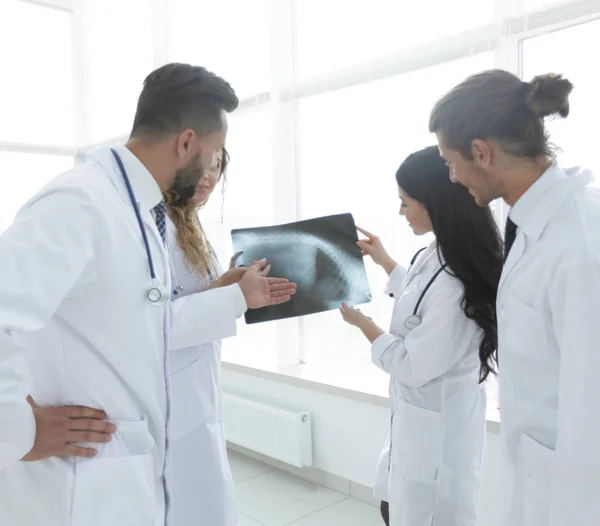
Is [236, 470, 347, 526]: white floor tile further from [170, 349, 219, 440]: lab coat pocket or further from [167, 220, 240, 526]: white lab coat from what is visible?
[170, 349, 219, 440]: lab coat pocket

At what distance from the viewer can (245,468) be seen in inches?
121

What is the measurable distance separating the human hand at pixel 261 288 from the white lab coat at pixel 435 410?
1.00ft

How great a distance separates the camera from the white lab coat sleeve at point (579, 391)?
0.89m

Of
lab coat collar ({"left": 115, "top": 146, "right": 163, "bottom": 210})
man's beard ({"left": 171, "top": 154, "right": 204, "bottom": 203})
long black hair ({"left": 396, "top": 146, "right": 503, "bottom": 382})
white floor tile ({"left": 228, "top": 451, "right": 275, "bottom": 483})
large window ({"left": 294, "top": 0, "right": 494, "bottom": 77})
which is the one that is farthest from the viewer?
white floor tile ({"left": 228, "top": 451, "right": 275, "bottom": 483})

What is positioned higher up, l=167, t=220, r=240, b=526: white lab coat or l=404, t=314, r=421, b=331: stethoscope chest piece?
l=404, t=314, r=421, b=331: stethoscope chest piece

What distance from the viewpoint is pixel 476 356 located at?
1.53m

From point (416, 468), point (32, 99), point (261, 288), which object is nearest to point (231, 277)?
point (261, 288)

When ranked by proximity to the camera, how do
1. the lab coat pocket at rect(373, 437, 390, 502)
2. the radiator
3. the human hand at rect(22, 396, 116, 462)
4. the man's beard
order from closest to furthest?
1. the human hand at rect(22, 396, 116, 462)
2. the man's beard
3. the lab coat pocket at rect(373, 437, 390, 502)
4. the radiator

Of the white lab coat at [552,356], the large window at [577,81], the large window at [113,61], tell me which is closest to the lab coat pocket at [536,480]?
the white lab coat at [552,356]

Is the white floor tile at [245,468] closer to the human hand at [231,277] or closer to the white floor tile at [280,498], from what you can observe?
the white floor tile at [280,498]

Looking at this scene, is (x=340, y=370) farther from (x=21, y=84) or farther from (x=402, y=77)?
(x=21, y=84)

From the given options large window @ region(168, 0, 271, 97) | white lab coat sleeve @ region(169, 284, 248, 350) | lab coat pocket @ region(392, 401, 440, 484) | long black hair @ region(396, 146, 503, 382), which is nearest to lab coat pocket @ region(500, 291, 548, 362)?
long black hair @ region(396, 146, 503, 382)

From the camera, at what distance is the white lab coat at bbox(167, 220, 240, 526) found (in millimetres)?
1427

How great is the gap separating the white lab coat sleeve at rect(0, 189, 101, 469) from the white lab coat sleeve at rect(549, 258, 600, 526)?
81cm
